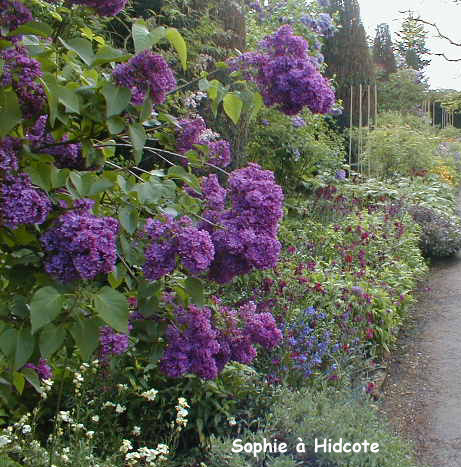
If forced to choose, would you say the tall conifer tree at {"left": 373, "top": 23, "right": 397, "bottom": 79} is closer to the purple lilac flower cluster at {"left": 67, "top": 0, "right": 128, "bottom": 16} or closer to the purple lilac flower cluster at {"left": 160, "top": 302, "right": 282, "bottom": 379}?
the purple lilac flower cluster at {"left": 160, "top": 302, "right": 282, "bottom": 379}

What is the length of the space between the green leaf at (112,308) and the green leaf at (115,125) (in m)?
0.35

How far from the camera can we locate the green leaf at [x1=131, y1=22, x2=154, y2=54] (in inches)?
51.8

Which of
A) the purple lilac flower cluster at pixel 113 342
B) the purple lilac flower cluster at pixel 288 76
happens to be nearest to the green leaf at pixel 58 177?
the purple lilac flower cluster at pixel 113 342

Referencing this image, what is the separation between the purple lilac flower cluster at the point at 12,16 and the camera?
1.32 meters

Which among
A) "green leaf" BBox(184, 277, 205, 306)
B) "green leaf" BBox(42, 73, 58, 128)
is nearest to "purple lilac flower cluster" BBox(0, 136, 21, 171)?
"green leaf" BBox(42, 73, 58, 128)

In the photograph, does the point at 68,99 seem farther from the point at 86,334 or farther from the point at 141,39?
the point at 86,334

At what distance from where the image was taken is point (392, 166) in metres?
11.5

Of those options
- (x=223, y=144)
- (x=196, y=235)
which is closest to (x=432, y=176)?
(x=223, y=144)

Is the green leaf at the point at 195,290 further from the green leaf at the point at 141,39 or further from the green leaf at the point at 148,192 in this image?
the green leaf at the point at 141,39

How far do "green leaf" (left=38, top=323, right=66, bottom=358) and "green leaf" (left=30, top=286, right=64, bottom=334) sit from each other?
6cm

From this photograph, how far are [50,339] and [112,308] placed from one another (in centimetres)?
15

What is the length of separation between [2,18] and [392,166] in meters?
10.8

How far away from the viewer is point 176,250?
1.46 metres

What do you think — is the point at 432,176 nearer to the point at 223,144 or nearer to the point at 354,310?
the point at 354,310
